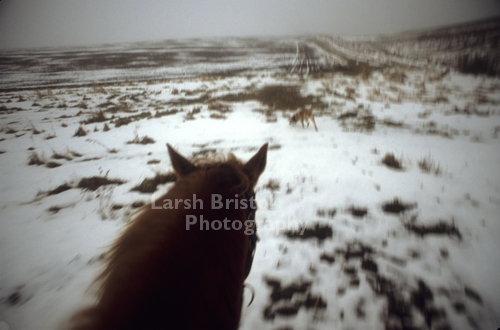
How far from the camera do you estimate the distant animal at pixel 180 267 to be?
589mm

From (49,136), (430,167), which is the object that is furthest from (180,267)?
(49,136)

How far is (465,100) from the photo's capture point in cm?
625

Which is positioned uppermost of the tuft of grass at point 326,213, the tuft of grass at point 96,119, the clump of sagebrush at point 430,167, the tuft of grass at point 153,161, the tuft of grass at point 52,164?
the tuft of grass at point 96,119

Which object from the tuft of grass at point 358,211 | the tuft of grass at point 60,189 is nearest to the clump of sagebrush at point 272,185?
the tuft of grass at point 358,211

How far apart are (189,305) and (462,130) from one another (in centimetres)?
669

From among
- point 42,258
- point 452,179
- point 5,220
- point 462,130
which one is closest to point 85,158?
point 5,220

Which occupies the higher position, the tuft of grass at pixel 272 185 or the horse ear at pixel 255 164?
the horse ear at pixel 255 164

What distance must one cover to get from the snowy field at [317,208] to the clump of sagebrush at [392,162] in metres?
0.03

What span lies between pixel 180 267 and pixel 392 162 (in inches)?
158

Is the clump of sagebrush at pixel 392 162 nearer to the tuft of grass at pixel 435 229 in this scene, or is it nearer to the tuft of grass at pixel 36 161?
the tuft of grass at pixel 435 229

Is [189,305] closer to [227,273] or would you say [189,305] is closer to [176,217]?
[227,273]

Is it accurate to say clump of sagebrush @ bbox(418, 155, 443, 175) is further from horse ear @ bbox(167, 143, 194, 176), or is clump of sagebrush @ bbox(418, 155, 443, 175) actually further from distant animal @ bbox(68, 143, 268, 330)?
horse ear @ bbox(167, 143, 194, 176)

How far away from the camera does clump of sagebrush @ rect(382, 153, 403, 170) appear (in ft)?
11.1

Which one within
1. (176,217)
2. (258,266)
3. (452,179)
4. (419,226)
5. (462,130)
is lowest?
(258,266)
